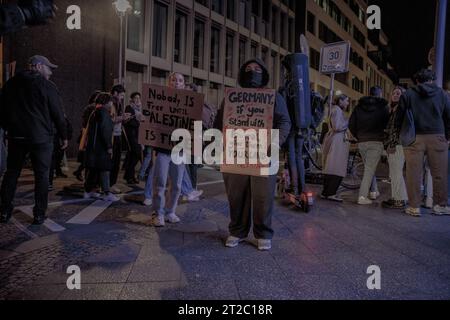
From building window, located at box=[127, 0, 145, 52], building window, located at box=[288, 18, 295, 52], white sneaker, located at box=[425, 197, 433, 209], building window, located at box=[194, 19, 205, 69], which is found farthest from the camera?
building window, located at box=[288, 18, 295, 52]

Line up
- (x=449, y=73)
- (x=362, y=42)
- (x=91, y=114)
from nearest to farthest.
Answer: (x=91, y=114) → (x=449, y=73) → (x=362, y=42)

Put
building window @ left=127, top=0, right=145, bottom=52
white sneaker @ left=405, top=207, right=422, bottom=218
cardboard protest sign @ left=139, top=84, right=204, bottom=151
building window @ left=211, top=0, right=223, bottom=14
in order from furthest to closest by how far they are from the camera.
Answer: building window @ left=211, top=0, right=223, bottom=14 < building window @ left=127, top=0, right=145, bottom=52 < white sneaker @ left=405, top=207, right=422, bottom=218 < cardboard protest sign @ left=139, top=84, right=204, bottom=151

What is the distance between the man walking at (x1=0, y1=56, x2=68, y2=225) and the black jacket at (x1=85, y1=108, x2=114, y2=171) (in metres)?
1.58

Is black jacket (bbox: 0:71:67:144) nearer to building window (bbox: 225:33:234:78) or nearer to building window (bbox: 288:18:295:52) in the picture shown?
building window (bbox: 225:33:234:78)

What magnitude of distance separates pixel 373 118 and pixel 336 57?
7.60ft

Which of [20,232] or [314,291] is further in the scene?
[20,232]

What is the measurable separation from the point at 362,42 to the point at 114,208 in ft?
203

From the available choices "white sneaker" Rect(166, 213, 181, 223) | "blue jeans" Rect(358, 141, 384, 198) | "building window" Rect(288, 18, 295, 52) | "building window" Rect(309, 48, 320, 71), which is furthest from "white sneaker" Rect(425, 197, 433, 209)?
"building window" Rect(309, 48, 320, 71)

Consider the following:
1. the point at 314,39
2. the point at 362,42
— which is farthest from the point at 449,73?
the point at 362,42

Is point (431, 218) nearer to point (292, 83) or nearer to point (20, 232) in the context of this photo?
point (292, 83)

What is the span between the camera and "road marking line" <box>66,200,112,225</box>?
224 inches

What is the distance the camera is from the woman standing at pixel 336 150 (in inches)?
300

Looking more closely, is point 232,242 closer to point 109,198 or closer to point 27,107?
point 27,107
